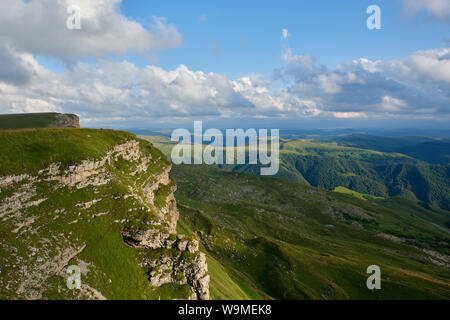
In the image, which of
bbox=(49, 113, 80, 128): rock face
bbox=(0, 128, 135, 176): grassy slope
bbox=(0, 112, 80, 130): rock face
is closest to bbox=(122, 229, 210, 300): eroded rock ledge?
bbox=(0, 128, 135, 176): grassy slope

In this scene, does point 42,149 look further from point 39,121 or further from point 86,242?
point 39,121

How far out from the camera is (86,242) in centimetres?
5394

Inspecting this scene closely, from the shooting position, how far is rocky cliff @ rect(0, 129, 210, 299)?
45.3 meters

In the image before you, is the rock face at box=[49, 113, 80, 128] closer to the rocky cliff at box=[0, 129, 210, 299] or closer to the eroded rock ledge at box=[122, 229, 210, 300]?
the rocky cliff at box=[0, 129, 210, 299]

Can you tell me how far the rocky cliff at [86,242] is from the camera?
149 feet

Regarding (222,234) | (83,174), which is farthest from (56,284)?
(222,234)

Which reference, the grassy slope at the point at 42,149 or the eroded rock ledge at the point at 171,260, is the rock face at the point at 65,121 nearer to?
the grassy slope at the point at 42,149

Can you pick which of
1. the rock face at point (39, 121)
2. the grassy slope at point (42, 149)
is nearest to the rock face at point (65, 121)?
the rock face at point (39, 121)

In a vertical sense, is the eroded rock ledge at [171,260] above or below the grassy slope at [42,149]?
below

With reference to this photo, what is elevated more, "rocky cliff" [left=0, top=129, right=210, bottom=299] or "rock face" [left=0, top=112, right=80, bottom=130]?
"rock face" [left=0, top=112, right=80, bottom=130]

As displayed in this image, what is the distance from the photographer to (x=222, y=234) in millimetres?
162000

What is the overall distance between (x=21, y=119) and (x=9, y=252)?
173 meters

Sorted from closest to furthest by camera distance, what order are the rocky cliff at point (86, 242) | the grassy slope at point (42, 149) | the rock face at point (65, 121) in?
the rocky cliff at point (86, 242), the grassy slope at point (42, 149), the rock face at point (65, 121)

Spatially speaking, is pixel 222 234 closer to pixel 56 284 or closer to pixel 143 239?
pixel 143 239
